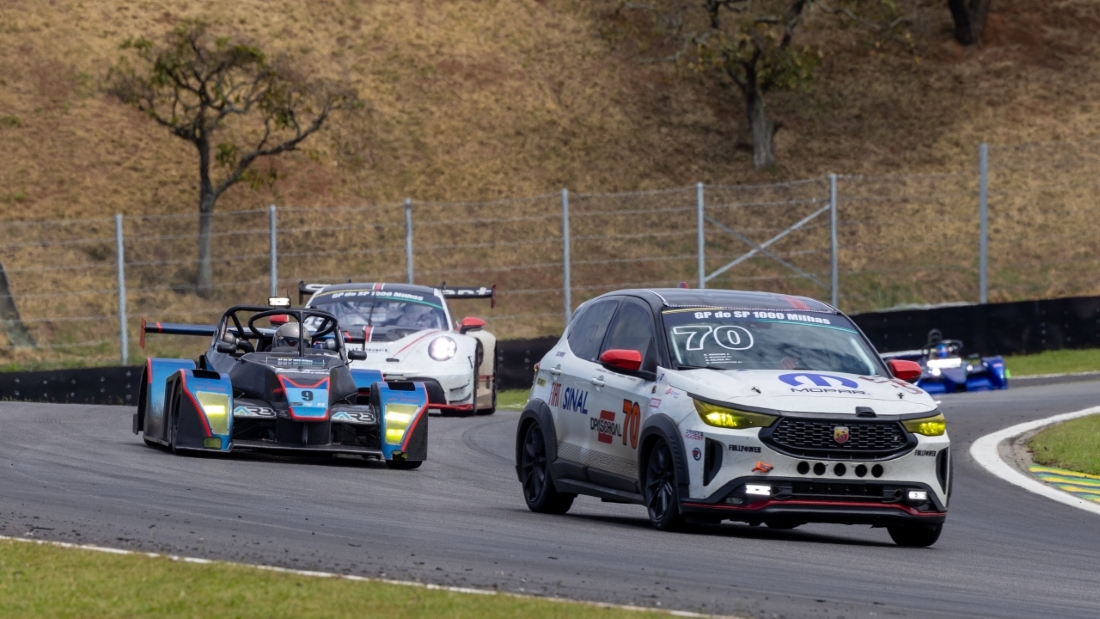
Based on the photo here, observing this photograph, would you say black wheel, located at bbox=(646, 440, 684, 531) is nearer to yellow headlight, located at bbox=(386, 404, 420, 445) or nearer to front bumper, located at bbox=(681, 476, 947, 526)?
front bumper, located at bbox=(681, 476, 947, 526)

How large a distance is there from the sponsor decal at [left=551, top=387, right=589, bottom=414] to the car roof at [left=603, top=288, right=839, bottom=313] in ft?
2.46

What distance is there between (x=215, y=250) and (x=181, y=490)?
844 inches

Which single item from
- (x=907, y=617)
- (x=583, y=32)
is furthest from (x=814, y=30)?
(x=907, y=617)

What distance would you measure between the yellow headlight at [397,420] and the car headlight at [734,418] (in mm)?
4876

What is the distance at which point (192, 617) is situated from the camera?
6523mm

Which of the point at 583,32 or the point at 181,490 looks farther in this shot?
the point at 583,32

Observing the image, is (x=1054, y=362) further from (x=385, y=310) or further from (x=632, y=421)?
(x=632, y=421)

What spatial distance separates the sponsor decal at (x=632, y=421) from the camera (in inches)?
411

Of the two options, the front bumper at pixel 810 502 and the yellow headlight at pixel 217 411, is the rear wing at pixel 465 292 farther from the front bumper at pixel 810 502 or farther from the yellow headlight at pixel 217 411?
the front bumper at pixel 810 502

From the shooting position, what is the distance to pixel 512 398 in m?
25.0

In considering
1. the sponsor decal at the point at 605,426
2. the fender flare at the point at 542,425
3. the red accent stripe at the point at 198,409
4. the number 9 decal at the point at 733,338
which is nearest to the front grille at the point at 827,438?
the number 9 decal at the point at 733,338

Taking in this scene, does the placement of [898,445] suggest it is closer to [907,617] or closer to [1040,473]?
[907,617]

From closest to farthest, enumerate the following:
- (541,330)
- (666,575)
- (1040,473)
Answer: (666,575)
(1040,473)
(541,330)

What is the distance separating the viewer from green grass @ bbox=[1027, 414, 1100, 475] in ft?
49.5
